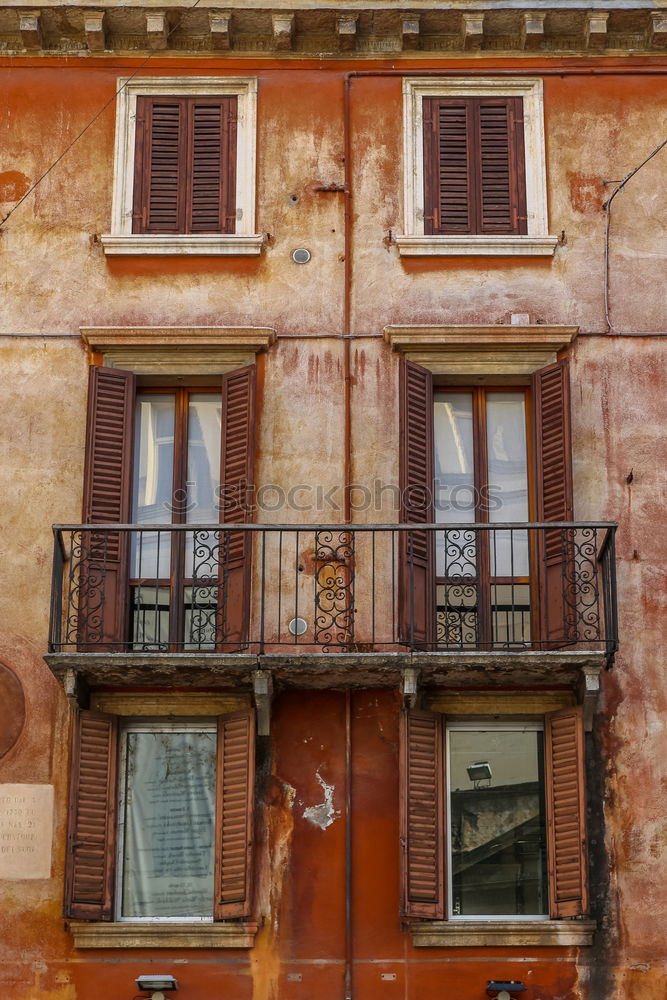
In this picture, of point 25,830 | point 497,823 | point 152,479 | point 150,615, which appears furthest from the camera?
point 152,479

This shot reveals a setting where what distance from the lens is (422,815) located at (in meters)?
16.2

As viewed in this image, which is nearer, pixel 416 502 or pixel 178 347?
pixel 416 502

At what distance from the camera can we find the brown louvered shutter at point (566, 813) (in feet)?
52.3

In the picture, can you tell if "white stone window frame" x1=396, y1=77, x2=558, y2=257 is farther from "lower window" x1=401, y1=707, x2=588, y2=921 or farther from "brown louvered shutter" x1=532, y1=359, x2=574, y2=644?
"lower window" x1=401, y1=707, x2=588, y2=921

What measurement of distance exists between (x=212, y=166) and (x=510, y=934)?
787cm

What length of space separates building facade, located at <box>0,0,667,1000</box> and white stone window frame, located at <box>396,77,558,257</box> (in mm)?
35

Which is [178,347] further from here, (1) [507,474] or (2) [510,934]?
(2) [510,934]

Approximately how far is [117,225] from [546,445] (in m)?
4.66

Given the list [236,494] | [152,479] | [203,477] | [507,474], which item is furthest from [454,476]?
[152,479]

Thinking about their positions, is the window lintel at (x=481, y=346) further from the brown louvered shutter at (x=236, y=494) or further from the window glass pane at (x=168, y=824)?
the window glass pane at (x=168, y=824)

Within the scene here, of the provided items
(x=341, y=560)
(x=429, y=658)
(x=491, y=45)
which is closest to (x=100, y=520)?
(x=341, y=560)

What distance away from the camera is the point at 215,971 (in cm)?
1596

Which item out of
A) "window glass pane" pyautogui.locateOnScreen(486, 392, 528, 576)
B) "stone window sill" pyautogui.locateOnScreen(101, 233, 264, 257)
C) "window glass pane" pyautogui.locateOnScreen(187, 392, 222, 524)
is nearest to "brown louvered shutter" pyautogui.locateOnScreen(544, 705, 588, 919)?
"window glass pane" pyautogui.locateOnScreen(486, 392, 528, 576)

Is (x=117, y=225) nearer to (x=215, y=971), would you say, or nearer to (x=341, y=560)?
(x=341, y=560)
